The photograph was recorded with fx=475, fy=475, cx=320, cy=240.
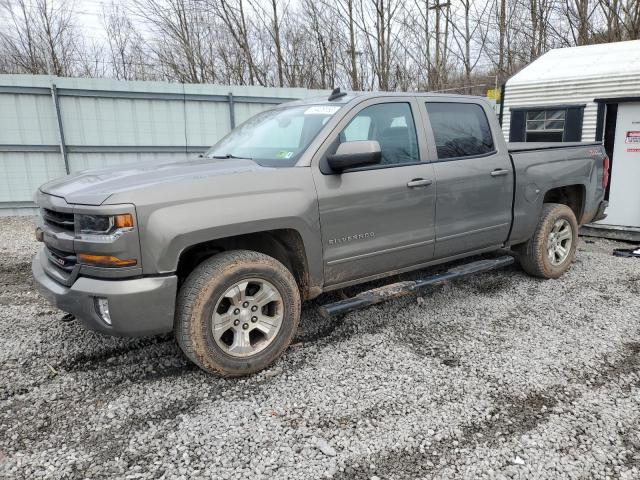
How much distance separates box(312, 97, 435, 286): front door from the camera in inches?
138

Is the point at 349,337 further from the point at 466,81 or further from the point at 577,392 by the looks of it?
the point at 466,81

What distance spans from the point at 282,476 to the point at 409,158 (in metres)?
2.62

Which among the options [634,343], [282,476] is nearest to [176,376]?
[282,476]

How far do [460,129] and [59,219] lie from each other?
3392mm

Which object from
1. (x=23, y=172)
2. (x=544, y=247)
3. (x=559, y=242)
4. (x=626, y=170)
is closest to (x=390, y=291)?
(x=544, y=247)

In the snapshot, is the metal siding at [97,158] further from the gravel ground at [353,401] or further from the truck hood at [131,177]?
the truck hood at [131,177]

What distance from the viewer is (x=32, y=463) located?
7.85 ft

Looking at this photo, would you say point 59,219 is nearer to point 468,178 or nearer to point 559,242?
point 468,178

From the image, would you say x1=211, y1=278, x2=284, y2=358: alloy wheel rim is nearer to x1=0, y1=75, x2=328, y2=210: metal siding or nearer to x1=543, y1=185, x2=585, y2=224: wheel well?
x1=543, y1=185, x2=585, y2=224: wheel well

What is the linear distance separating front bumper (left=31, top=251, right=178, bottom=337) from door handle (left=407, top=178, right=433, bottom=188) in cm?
199

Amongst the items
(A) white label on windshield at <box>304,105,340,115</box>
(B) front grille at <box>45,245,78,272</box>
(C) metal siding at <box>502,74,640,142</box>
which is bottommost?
(B) front grille at <box>45,245,78,272</box>

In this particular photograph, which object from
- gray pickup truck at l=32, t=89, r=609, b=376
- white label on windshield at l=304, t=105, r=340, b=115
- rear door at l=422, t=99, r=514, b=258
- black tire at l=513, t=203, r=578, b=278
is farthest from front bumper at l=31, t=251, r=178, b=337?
black tire at l=513, t=203, r=578, b=278

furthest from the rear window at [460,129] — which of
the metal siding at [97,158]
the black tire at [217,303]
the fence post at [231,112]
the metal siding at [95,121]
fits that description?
the fence post at [231,112]

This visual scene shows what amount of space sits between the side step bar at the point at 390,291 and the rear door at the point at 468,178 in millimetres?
180
